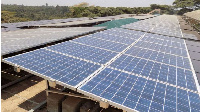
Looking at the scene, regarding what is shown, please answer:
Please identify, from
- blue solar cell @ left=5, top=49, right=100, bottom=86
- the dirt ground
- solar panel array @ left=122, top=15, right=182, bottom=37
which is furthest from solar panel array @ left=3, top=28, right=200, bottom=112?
solar panel array @ left=122, top=15, right=182, bottom=37

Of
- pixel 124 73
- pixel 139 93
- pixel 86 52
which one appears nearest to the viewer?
pixel 139 93

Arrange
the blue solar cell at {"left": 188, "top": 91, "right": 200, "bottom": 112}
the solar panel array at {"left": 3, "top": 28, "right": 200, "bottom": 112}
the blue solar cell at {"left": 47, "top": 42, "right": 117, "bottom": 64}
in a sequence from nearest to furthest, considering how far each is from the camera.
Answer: the blue solar cell at {"left": 188, "top": 91, "right": 200, "bottom": 112} < the solar panel array at {"left": 3, "top": 28, "right": 200, "bottom": 112} < the blue solar cell at {"left": 47, "top": 42, "right": 117, "bottom": 64}

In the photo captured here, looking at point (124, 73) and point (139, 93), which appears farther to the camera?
point (124, 73)

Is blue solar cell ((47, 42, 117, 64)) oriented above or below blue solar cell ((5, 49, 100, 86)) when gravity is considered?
above

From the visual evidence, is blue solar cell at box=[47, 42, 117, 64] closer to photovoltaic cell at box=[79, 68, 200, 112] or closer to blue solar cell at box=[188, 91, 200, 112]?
photovoltaic cell at box=[79, 68, 200, 112]

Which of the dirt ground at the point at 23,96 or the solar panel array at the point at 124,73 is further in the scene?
the dirt ground at the point at 23,96

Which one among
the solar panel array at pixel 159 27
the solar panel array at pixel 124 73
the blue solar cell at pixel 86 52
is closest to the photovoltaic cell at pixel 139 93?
the solar panel array at pixel 124 73

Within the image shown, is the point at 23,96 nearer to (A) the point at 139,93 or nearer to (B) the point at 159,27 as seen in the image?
(A) the point at 139,93

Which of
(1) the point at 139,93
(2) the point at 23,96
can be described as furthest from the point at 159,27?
(2) the point at 23,96

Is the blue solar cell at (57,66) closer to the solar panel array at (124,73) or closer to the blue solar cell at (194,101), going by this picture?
the solar panel array at (124,73)
